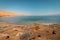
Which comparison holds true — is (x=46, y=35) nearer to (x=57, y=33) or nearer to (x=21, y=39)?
(x=57, y=33)

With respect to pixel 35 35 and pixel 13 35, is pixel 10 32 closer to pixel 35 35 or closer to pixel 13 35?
pixel 13 35

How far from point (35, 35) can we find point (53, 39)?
771 mm

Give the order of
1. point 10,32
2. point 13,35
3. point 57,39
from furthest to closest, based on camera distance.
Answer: point 10,32 → point 13,35 → point 57,39

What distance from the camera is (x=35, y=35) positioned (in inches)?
175

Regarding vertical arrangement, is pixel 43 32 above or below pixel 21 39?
above

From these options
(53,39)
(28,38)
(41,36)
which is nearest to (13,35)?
(28,38)

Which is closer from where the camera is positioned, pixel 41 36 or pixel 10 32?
pixel 41 36

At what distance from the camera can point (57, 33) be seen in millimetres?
4227

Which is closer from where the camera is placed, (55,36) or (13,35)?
(55,36)

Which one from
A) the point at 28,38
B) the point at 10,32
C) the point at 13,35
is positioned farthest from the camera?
the point at 10,32

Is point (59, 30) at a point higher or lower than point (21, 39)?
higher

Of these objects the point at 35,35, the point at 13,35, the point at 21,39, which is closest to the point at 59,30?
→ the point at 35,35

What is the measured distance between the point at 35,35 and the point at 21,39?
0.61 meters

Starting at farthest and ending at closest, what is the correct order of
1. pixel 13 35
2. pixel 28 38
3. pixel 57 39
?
pixel 13 35
pixel 28 38
pixel 57 39
